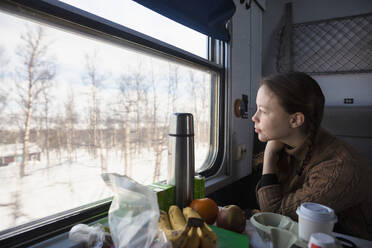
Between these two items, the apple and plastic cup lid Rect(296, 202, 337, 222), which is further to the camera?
the apple

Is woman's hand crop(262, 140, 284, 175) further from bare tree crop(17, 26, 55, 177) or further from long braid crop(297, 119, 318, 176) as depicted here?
bare tree crop(17, 26, 55, 177)

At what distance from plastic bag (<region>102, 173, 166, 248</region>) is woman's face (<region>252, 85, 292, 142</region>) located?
2.39 feet

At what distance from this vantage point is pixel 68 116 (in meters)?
0.86

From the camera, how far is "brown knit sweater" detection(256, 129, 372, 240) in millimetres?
943

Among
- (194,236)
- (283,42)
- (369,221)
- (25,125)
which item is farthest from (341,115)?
(25,125)

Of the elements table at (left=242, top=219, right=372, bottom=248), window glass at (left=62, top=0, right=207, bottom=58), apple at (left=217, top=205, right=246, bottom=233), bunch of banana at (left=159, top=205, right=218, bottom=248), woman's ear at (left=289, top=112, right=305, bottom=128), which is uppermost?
window glass at (left=62, top=0, right=207, bottom=58)

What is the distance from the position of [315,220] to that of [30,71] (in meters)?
0.93

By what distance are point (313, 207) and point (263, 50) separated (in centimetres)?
237

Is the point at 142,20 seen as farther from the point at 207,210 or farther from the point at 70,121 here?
the point at 207,210

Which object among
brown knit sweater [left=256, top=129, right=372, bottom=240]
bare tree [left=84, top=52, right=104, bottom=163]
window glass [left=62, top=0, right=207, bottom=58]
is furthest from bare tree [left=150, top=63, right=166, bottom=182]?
brown knit sweater [left=256, top=129, right=372, bottom=240]

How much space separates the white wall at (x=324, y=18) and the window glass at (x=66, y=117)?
1865 millimetres

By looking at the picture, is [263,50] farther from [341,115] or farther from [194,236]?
[194,236]

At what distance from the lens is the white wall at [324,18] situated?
2283 millimetres

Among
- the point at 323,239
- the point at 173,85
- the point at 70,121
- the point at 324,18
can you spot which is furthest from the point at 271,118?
the point at 324,18
